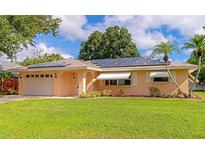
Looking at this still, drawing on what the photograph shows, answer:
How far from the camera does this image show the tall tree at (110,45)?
68.6 m

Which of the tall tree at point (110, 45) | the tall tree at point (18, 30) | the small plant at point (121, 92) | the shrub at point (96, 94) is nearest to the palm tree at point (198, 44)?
the small plant at point (121, 92)

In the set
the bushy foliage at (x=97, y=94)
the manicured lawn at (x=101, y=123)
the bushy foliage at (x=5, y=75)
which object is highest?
the bushy foliage at (x=5, y=75)

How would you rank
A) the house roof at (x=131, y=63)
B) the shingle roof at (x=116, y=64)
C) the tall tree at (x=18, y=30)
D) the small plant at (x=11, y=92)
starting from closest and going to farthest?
1. the tall tree at (x=18, y=30)
2. the shingle roof at (x=116, y=64)
3. the house roof at (x=131, y=63)
4. the small plant at (x=11, y=92)

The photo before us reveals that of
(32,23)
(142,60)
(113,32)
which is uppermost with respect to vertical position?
(113,32)

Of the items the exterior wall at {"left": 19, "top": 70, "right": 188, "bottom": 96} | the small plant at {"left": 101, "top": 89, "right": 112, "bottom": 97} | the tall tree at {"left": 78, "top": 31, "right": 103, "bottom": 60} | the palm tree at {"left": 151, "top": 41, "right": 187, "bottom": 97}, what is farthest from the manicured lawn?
the tall tree at {"left": 78, "top": 31, "right": 103, "bottom": 60}

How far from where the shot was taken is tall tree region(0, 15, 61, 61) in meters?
32.1

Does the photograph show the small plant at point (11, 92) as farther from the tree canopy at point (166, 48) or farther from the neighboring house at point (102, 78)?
the tree canopy at point (166, 48)

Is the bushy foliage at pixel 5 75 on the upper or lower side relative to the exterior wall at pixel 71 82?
upper

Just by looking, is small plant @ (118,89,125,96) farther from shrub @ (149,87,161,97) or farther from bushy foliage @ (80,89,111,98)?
shrub @ (149,87,161,97)

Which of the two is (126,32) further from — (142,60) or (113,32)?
(142,60)
